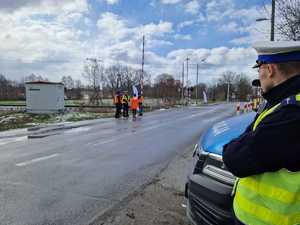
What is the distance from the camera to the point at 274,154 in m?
1.77

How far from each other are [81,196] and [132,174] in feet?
5.50

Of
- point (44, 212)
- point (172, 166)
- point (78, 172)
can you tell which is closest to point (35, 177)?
point (78, 172)

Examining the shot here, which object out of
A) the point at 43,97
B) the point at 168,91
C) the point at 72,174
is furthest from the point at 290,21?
the point at 168,91

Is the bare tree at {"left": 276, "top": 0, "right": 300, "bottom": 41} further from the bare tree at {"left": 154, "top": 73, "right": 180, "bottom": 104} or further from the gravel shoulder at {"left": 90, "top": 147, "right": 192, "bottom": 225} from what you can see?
the bare tree at {"left": 154, "top": 73, "right": 180, "bottom": 104}

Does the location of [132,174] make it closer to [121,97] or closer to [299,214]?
[299,214]

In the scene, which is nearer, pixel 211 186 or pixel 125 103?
pixel 211 186

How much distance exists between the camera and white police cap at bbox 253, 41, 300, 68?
1.99 metres

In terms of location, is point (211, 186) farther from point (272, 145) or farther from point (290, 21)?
point (290, 21)

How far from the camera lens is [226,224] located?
2.60m

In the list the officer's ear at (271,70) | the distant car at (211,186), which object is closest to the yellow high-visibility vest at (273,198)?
the officer's ear at (271,70)

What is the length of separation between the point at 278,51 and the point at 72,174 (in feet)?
18.3

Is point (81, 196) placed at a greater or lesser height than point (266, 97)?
lesser

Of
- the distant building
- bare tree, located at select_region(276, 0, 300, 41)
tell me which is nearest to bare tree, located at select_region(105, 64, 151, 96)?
the distant building

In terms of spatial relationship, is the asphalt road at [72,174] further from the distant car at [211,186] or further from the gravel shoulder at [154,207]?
the distant car at [211,186]
